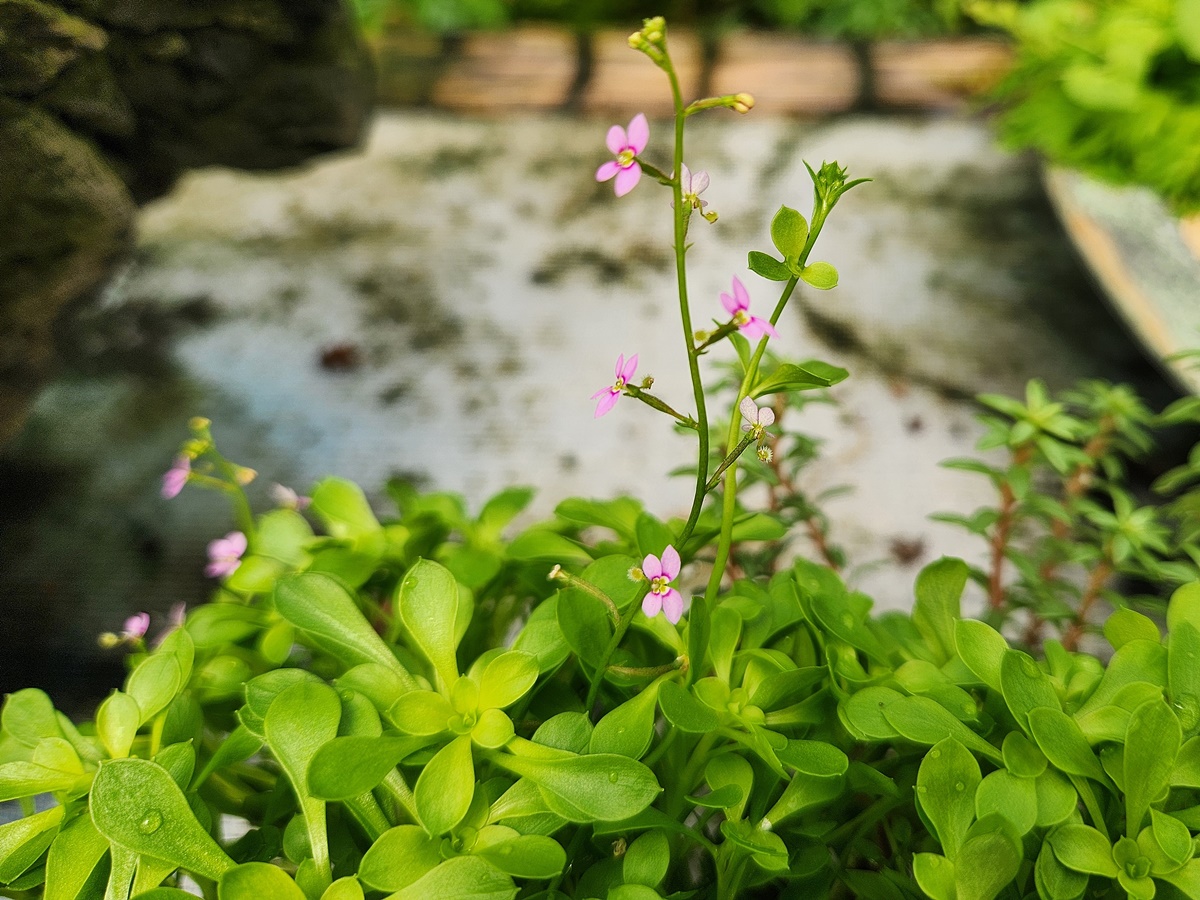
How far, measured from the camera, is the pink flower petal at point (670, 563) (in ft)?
1.92

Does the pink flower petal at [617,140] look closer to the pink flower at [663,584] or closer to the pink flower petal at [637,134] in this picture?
the pink flower petal at [637,134]

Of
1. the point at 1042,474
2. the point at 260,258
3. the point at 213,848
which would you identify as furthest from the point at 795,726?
the point at 260,258

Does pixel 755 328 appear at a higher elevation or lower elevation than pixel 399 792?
higher

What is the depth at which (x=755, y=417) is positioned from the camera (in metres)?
0.57

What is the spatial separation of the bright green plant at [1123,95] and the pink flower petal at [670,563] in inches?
57.7

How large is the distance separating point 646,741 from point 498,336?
130 centimetres

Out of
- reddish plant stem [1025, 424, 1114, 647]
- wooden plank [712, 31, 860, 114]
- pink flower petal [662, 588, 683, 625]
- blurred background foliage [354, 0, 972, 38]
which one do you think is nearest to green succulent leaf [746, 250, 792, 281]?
pink flower petal [662, 588, 683, 625]

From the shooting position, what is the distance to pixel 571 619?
0.66 m

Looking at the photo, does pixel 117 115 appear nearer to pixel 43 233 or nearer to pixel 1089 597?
pixel 43 233

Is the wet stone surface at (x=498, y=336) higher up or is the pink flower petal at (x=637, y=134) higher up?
the pink flower petal at (x=637, y=134)

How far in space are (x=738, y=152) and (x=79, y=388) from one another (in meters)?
1.61

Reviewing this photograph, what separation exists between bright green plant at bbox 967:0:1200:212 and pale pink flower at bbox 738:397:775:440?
1400 millimetres

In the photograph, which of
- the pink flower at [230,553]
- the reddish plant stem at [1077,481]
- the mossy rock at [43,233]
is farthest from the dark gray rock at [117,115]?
the reddish plant stem at [1077,481]

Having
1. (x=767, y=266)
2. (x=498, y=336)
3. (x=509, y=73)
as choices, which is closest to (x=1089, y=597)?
(x=767, y=266)
